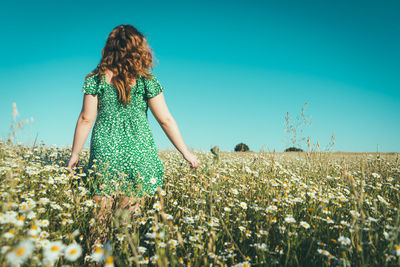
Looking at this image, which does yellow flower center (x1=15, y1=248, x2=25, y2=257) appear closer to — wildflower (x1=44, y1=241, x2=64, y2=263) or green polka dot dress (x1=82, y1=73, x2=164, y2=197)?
wildflower (x1=44, y1=241, x2=64, y2=263)

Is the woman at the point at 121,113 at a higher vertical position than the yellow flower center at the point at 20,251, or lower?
higher

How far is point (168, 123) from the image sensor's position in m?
3.04

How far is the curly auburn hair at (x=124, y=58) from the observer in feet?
9.27

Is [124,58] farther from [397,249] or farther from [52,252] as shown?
[397,249]

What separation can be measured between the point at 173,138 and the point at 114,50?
130 centimetres

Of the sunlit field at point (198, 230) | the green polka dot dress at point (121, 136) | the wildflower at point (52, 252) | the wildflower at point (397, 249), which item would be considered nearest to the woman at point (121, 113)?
the green polka dot dress at point (121, 136)

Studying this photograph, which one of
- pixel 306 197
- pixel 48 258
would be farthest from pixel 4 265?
pixel 306 197

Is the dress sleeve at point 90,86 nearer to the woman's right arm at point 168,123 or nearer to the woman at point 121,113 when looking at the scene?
the woman at point 121,113

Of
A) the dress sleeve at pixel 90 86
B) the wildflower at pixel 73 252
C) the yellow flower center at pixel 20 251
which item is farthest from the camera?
the dress sleeve at pixel 90 86

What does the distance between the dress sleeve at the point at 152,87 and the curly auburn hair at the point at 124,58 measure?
60 millimetres

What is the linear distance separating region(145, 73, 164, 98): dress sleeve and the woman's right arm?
5cm

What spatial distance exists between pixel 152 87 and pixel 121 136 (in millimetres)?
697

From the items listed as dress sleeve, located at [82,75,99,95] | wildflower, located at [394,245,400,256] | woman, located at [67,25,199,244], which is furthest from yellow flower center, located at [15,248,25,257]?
dress sleeve, located at [82,75,99,95]

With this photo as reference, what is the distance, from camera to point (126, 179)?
2838 mm
